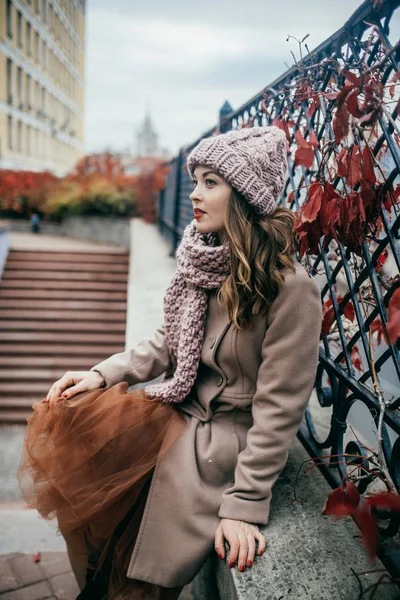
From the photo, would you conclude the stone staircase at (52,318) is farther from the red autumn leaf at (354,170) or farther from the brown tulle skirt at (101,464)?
the red autumn leaf at (354,170)

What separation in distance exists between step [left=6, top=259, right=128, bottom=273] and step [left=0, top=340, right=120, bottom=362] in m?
1.95

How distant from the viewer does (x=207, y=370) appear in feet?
6.31

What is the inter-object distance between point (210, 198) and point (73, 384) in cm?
95

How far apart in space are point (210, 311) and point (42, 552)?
5.74 ft

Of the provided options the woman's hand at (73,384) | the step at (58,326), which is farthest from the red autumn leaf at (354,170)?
the step at (58,326)

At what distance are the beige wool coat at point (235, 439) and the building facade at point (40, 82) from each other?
2833 centimetres

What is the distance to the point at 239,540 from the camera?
153 cm

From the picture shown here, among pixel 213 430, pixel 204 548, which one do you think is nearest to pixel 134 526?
pixel 204 548

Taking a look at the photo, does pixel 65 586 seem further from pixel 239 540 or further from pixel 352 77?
pixel 352 77

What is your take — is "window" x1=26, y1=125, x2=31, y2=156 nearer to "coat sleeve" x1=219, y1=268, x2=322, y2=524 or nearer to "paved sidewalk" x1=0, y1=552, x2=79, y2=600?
"paved sidewalk" x1=0, y1=552, x2=79, y2=600

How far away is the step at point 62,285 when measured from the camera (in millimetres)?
8062

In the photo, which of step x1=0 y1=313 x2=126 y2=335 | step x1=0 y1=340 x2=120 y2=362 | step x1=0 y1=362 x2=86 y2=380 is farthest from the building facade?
step x1=0 y1=362 x2=86 y2=380

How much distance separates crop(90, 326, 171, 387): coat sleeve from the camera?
2046 millimetres

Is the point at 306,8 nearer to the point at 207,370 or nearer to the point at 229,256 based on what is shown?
the point at 229,256
